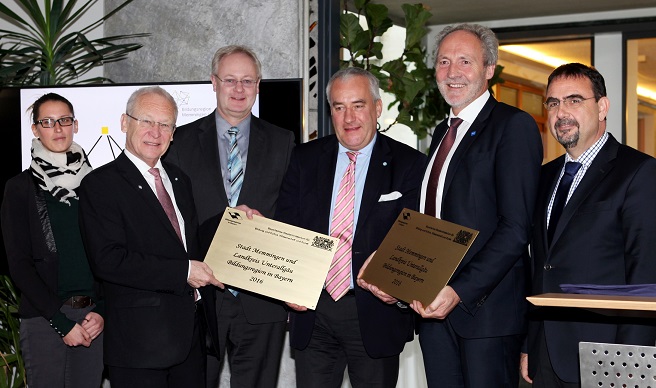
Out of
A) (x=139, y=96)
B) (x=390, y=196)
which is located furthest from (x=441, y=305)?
(x=139, y=96)

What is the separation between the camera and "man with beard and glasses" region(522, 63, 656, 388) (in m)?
2.84

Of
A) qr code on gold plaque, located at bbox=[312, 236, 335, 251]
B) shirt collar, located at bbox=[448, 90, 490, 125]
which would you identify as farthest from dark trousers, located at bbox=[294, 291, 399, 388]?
shirt collar, located at bbox=[448, 90, 490, 125]

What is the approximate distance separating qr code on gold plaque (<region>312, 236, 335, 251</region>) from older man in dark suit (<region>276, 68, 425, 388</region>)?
11cm

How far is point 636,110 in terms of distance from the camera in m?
9.03

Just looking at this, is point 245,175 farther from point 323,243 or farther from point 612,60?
point 612,60

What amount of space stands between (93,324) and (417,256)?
4.95ft

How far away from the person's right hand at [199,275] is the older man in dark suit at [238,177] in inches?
14.9

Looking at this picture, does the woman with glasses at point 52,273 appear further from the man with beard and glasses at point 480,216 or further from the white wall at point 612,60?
the white wall at point 612,60

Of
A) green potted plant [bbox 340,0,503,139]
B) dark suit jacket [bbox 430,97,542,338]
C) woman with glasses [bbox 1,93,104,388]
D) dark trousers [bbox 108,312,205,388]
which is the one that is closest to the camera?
dark suit jacket [bbox 430,97,542,338]

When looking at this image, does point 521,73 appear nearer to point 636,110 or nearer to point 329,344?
point 636,110

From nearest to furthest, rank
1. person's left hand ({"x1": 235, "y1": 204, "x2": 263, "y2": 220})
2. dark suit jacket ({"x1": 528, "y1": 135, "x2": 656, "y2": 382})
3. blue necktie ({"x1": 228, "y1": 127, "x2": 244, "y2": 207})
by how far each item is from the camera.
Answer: dark suit jacket ({"x1": 528, "y1": 135, "x2": 656, "y2": 382}), person's left hand ({"x1": 235, "y1": 204, "x2": 263, "y2": 220}), blue necktie ({"x1": 228, "y1": 127, "x2": 244, "y2": 207})

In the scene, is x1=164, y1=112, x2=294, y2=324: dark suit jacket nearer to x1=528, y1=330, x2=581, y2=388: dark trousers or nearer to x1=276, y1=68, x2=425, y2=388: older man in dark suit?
x1=276, y1=68, x2=425, y2=388: older man in dark suit

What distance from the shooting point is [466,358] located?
3.18 metres

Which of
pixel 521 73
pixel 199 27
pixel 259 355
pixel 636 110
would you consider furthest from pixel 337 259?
pixel 521 73
